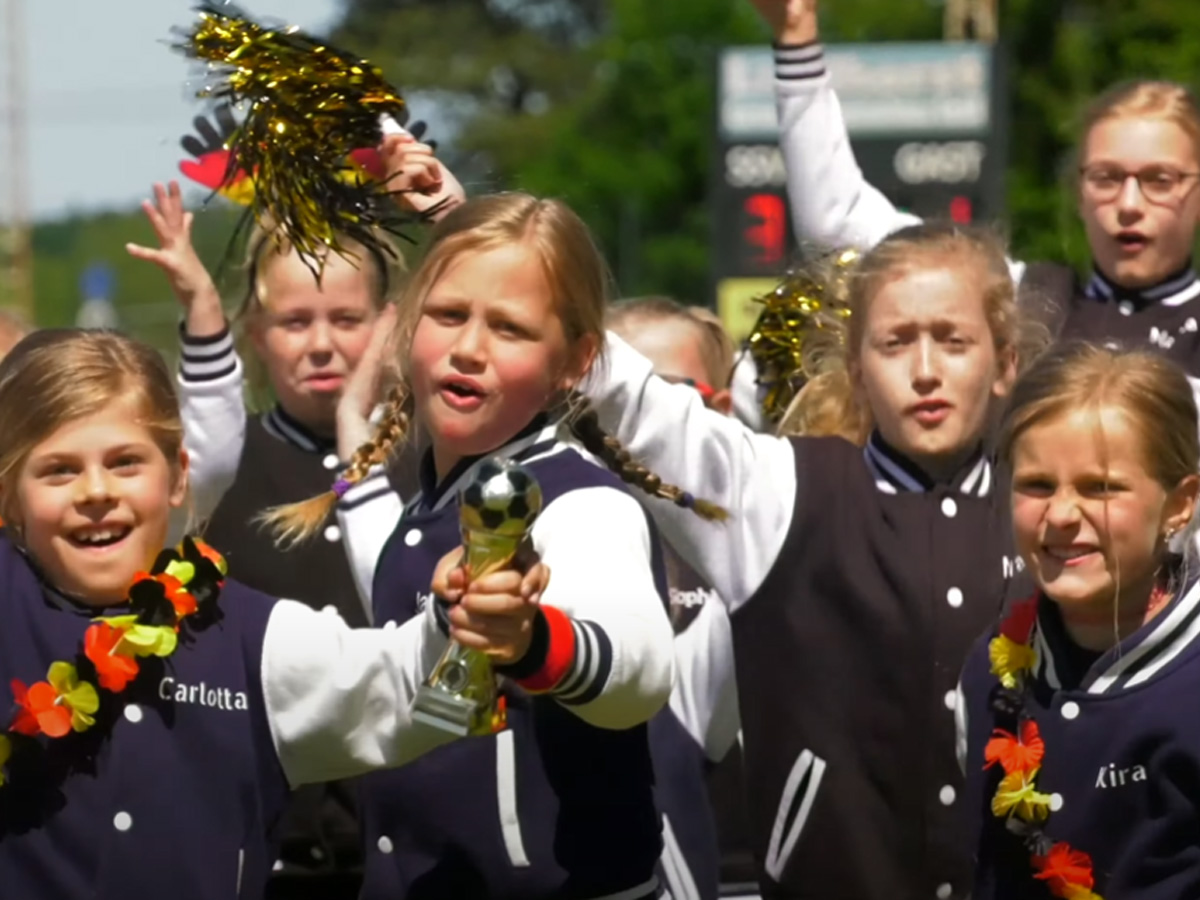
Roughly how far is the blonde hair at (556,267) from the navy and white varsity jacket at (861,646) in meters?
0.53

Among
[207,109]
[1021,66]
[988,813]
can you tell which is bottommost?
[1021,66]

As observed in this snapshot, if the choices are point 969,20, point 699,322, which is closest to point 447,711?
point 699,322

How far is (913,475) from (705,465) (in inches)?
21.8

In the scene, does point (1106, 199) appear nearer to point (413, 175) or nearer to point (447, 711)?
point (413, 175)

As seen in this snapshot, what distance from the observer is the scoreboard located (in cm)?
1678

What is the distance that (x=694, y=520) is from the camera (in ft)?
16.4

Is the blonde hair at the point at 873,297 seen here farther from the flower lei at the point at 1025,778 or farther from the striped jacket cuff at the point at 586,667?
the striped jacket cuff at the point at 586,667

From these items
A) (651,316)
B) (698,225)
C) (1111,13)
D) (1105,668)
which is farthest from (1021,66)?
(1105,668)

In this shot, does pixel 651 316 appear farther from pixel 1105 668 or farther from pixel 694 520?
pixel 1105 668

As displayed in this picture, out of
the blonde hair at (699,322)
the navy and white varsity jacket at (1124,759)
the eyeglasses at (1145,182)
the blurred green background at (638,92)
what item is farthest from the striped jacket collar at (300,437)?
the blurred green background at (638,92)

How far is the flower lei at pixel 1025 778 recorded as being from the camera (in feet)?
13.8

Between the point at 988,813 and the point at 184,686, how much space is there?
131cm

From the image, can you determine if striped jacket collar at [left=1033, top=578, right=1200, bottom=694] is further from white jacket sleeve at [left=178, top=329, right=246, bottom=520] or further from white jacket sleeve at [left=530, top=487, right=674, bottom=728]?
white jacket sleeve at [left=178, top=329, right=246, bottom=520]

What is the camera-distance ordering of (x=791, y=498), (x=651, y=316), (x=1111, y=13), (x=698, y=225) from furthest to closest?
(x=698, y=225), (x=1111, y=13), (x=651, y=316), (x=791, y=498)
